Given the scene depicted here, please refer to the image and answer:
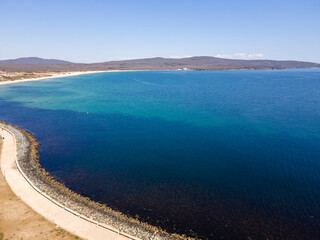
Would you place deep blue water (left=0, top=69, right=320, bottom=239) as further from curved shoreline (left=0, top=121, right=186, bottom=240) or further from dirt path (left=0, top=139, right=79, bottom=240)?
dirt path (left=0, top=139, right=79, bottom=240)

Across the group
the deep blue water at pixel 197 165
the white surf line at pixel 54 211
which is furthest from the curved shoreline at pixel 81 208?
the deep blue water at pixel 197 165

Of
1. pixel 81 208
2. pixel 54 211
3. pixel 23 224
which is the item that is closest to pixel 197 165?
pixel 81 208

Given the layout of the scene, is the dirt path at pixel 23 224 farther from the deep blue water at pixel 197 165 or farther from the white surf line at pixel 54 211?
the deep blue water at pixel 197 165

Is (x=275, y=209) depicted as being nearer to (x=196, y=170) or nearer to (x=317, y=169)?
(x=196, y=170)

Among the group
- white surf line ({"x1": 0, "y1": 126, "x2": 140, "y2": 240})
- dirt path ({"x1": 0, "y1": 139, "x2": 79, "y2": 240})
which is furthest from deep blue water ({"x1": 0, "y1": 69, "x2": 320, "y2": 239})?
dirt path ({"x1": 0, "y1": 139, "x2": 79, "y2": 240})

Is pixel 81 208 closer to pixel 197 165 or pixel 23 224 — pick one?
pixel 23 224

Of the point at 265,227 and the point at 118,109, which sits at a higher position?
the point at 118,109

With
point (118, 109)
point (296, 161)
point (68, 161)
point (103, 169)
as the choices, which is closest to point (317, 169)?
point (296, 161)
